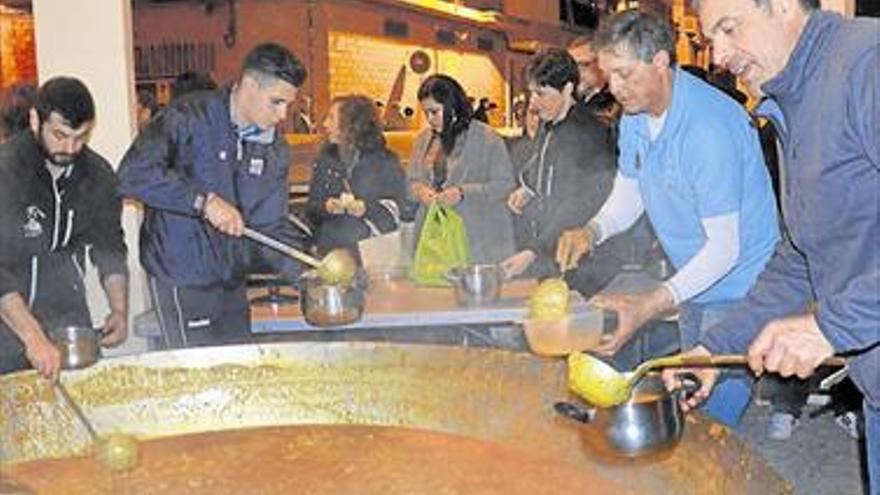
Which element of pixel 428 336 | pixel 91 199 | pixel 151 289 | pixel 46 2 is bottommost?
pixel 428 336

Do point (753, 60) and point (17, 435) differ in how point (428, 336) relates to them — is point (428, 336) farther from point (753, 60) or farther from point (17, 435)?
point (753, 60)

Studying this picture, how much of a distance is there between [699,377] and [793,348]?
488mm

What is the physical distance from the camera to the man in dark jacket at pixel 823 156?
1.61 meters

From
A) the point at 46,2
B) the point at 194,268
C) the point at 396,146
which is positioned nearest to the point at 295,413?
the point at 194,268

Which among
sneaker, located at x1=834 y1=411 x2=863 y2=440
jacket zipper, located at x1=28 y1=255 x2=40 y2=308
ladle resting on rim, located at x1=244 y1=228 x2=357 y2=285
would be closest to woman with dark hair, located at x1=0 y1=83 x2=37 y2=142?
jacket zipper, located at x1=28 y1=255 x2=40 y2=308

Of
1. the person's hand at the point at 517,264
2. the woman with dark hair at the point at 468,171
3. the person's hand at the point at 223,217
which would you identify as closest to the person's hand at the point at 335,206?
the woman with dark hair at the point at 468,171

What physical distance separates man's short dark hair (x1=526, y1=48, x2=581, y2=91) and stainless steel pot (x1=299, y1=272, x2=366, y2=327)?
1790 millimetres

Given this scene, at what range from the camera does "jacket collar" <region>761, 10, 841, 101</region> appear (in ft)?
5.68

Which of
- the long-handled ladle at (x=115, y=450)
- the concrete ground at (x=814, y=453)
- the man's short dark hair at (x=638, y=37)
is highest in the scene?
the man's short dark hair at (x=638, y=37)

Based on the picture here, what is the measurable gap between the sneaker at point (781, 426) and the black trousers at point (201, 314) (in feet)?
7.96

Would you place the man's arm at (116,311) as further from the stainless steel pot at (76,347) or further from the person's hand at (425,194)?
the person's hand at (425,194)

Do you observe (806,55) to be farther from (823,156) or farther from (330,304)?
(330,304)

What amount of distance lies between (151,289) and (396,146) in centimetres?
609

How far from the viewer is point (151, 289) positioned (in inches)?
134
